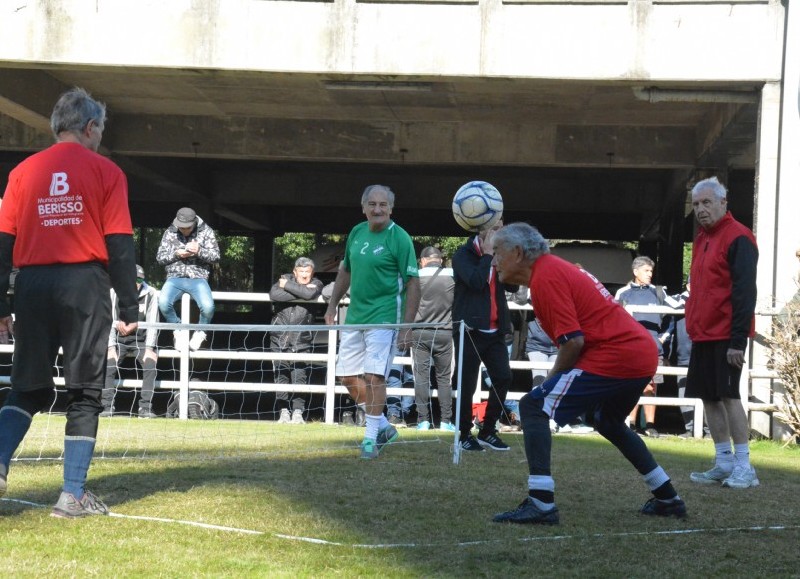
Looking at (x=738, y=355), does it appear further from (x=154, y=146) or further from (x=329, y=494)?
(x=154, y=146)

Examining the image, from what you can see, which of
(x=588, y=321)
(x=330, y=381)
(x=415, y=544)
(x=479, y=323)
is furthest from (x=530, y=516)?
(x=330, y=381)

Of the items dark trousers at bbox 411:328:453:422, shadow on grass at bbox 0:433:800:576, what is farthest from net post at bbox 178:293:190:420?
shadow on grass at bbox 0:433:800:576

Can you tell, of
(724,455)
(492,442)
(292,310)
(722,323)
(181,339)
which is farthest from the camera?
(292,310)

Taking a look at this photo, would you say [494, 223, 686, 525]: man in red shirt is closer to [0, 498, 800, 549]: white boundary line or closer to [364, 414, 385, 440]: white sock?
[0, 498, 800, 549]: white boundary line

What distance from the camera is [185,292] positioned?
44.4ft

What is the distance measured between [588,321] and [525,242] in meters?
0.54

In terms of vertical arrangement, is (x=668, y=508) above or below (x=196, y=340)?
below

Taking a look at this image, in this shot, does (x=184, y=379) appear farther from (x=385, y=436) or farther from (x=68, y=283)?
(x=68, y=283)

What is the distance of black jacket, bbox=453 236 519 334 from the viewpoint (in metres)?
8.83

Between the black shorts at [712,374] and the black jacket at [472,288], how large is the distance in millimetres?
1862

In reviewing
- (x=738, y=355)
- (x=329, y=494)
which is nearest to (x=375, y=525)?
(x=329, y=494)

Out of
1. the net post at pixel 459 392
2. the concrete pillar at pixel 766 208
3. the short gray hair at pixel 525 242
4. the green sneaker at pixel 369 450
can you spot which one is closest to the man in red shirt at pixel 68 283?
the short gray hair at pixel 525 242

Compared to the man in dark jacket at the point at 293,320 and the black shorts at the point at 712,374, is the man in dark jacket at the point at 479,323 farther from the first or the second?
the man in dark jacket at the point at 293,320

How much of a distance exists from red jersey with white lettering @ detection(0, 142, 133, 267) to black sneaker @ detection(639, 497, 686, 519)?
323 centimetres
